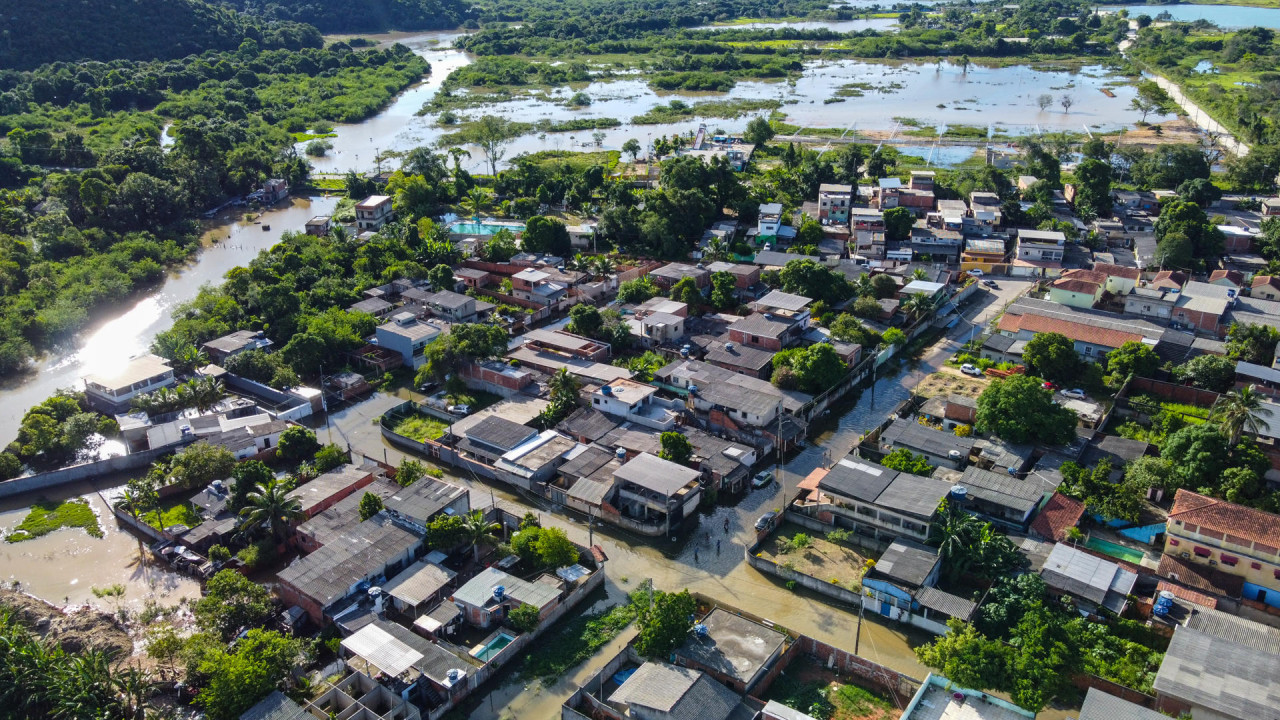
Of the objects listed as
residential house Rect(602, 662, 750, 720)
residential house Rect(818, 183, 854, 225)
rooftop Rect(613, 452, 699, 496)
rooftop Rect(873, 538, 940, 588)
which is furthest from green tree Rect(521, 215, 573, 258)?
residential house Rect(602, 662, 750, 720)

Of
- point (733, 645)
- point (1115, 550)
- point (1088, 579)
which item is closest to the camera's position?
point (733, 645)

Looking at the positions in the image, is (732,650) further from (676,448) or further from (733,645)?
(676,448)

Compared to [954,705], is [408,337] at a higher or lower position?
higher

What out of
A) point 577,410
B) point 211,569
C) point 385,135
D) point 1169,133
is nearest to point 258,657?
point 211,569

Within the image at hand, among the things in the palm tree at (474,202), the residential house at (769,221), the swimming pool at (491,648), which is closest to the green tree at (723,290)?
the residential house at (769,221)

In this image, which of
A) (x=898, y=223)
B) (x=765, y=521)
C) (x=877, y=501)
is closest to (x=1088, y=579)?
(x=877, y=501)

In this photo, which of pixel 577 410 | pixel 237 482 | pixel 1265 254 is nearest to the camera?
pixel 237 482

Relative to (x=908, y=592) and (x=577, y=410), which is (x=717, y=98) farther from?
(x=908, y=592)
